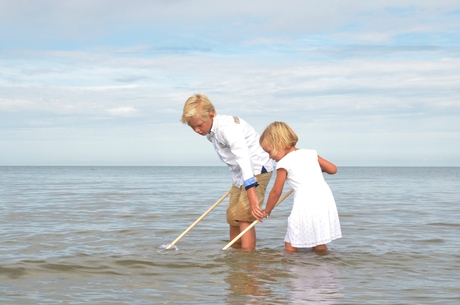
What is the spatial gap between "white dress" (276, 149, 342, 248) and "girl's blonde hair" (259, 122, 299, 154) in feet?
0.64

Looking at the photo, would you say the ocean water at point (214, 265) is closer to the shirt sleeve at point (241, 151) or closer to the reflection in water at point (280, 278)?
the reflection in water at point (280, 278)

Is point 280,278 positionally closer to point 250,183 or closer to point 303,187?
point 250,183

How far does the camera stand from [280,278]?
5.47 m

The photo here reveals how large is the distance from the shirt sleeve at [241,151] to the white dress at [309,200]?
1.31 ft

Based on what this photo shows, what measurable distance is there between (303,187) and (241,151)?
33.8 inches

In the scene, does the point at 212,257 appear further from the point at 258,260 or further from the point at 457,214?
the point at 457,214

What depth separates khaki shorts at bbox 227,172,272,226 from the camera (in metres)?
6.40

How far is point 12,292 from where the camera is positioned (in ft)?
16.3

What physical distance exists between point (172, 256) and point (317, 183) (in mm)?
2037

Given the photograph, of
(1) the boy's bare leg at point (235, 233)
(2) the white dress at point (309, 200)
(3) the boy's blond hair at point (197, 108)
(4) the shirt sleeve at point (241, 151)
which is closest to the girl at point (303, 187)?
(2) the white dress at point (309, 200)

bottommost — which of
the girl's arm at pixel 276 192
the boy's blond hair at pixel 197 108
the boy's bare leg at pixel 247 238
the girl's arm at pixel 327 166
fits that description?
the boy's bare leg at pixel 247 238

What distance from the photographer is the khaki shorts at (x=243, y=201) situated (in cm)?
640

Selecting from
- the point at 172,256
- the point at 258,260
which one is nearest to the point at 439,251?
the point at 258,260

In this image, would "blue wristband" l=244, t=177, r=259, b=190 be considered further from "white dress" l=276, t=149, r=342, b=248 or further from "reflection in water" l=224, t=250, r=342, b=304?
"reflection in water" l=224, t=250, r=342, b=304
